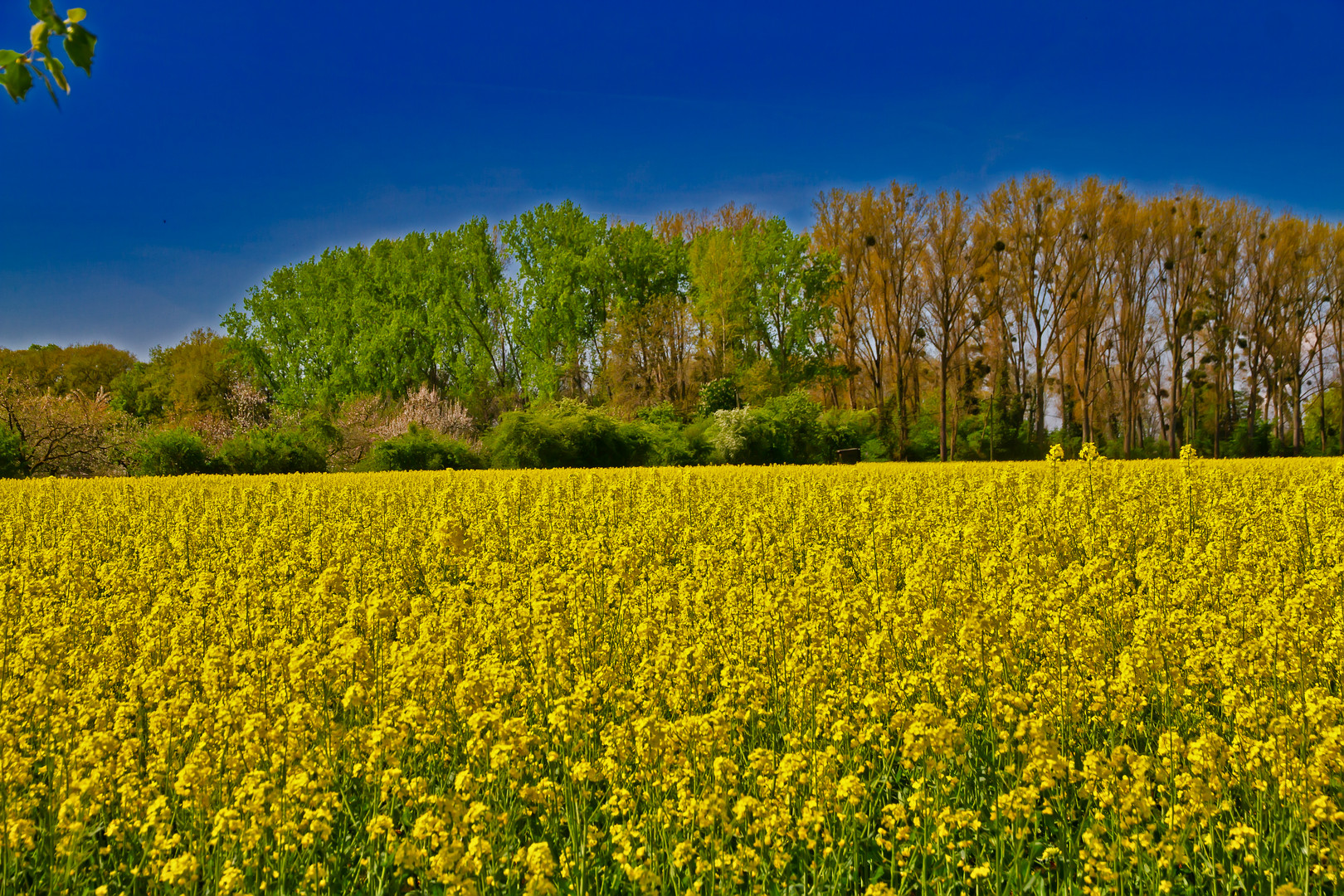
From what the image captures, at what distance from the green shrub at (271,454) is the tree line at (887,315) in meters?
10.2

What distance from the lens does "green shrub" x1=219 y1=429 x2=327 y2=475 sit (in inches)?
944

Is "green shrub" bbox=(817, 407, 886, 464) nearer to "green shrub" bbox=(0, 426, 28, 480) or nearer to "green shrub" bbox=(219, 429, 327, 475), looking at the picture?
"green shrub" bbox=(219, 429, 327, 475)

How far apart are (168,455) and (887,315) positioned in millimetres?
27580

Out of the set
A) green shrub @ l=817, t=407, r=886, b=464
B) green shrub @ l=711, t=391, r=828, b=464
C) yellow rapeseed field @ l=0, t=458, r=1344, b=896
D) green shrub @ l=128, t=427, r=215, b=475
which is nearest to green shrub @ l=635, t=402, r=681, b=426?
green shrub @ l=711, t=391, r=828, b=464

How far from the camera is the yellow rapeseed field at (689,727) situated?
2.62m

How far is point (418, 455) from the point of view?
77.9 feet

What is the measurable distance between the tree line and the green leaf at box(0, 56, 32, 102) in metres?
29.9

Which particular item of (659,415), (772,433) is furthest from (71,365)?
(772,433)

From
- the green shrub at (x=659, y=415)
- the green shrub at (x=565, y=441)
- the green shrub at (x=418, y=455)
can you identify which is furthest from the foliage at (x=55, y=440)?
the green shrub at (x=659, y=415)

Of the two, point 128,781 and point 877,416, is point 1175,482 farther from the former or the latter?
point 877,416

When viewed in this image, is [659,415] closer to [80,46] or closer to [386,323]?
[386,323]

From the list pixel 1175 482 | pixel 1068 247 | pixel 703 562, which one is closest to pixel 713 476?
pixel 1175 482

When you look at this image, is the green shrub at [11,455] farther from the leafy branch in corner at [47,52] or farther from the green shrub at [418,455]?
the leafy branch in corner at [47,52]

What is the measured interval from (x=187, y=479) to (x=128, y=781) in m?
17.8
